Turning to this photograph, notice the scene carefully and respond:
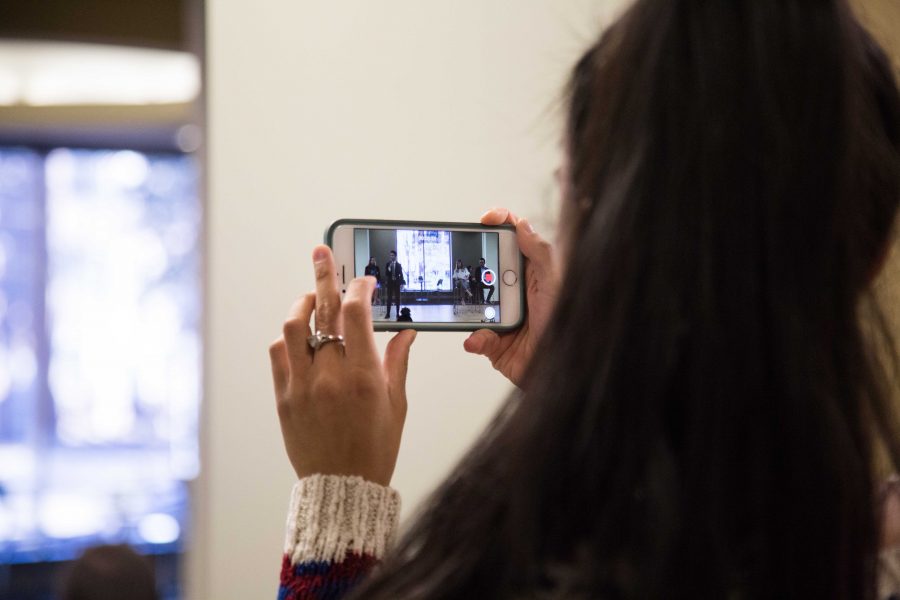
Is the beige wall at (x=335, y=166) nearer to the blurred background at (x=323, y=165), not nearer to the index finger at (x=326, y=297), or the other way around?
the blurred background at (x=323, y=165)

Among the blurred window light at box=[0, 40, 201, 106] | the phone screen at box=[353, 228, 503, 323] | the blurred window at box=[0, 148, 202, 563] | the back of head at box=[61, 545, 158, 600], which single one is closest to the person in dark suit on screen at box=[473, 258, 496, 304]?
the phone screen at box=[353, 228, 503, 323]

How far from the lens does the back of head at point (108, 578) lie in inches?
43.6

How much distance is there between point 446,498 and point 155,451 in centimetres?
256

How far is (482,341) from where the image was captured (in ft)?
2.49

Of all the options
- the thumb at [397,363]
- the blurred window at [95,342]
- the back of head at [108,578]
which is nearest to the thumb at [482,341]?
the thumb at [397,363]

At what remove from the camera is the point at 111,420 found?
8.87ft

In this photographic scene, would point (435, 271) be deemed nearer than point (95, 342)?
Yes

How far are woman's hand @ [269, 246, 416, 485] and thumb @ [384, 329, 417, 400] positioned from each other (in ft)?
0.09

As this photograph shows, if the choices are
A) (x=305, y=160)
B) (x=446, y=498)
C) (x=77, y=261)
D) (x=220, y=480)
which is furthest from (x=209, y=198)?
(x=77, y=261)

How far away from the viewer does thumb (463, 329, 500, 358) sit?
0.75 m

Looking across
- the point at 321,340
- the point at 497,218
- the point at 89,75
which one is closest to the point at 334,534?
the point at 321,340

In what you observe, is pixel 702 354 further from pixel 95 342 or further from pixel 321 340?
pixel 95 342

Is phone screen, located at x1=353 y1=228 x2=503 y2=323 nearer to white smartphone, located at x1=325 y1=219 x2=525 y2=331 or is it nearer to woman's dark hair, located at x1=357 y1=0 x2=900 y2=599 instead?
white smartphone, located at x1=325 y1=219 x2=525 y2=331

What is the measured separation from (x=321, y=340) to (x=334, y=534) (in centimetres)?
12
